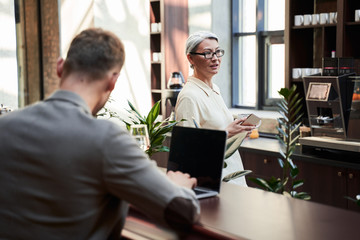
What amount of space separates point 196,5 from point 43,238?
4786 millimetres

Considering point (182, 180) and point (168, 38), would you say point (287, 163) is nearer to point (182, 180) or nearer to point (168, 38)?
point (182, 180)

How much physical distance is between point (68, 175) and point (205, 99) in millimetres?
1539

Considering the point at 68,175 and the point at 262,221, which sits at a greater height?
the point at 68,175

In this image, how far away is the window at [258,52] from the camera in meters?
5.30

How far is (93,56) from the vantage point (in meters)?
1.36

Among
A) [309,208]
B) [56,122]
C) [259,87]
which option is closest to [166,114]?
[259,87]

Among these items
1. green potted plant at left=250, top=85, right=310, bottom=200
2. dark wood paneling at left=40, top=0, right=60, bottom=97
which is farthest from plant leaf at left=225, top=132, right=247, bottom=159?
dark wood paneling at left=40, top=0, right=60, bottom=97

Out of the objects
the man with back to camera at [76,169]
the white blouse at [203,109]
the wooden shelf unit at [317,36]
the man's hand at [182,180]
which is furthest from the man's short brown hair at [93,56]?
the wooden shelf unit at [317,36]

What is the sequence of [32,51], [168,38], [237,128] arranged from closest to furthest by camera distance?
[237,128], [168,38], [32,51]

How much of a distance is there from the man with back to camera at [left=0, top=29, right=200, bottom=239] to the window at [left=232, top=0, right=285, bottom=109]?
4123 mm

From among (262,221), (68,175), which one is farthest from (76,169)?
(262,221)

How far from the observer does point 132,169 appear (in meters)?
1.26

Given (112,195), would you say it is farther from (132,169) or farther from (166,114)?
(166,114)

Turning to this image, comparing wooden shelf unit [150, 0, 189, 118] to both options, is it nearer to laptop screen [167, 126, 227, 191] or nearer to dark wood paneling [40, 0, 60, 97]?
dark wood paneling [40, 0, 60, 97]
